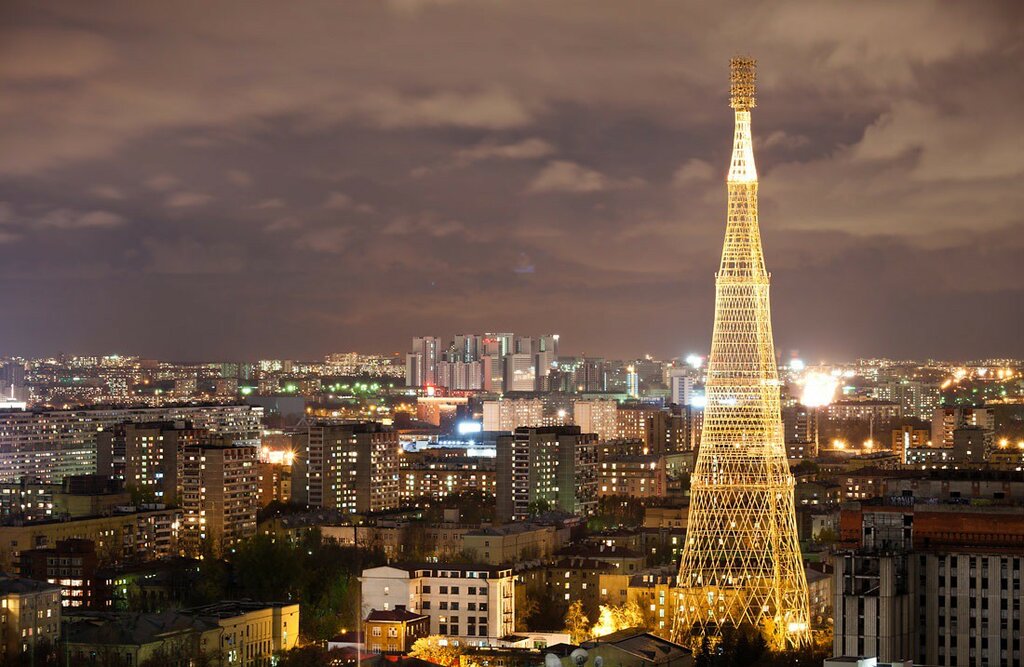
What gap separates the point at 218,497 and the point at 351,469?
854 centimetres

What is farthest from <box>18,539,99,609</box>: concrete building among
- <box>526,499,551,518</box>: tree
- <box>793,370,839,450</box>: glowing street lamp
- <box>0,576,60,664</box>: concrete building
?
<box>793,370,839,450</box>: glowing street lamp

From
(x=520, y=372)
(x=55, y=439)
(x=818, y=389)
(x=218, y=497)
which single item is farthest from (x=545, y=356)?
(x=218, y=497)

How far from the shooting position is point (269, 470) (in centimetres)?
5156

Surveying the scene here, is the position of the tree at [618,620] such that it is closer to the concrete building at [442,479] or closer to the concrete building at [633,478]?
the concrete building at [633,478]

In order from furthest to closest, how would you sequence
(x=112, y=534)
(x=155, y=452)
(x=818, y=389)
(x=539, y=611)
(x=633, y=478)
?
(x=818, y=389)
(x=633, y=478)
(x=155, y=452)
(x=112, y=534)
(x=539, y=611)

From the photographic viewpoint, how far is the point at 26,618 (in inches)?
1089

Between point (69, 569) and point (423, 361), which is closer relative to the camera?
point (69, 569)

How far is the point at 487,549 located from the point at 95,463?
24070 millimetres

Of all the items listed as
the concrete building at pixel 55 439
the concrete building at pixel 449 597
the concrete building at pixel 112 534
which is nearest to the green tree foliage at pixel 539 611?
the concrete building at pixel 449 597

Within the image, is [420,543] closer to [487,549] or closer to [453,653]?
[487,549]

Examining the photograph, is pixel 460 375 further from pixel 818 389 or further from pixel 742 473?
pixel 742 473

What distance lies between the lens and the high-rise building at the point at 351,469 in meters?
49.0

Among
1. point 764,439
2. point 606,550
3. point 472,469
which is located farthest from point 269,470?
point 764,439

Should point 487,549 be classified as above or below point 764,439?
below
